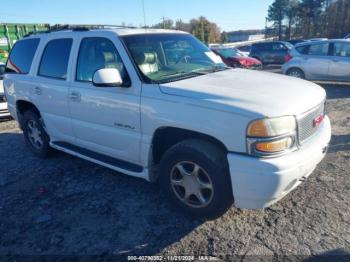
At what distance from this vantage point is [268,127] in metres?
2.70

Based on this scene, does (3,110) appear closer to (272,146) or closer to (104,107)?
(104,107)

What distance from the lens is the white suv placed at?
9.10 ft

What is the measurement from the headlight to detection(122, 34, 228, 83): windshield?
117 centimetres

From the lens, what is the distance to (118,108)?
3646 mm

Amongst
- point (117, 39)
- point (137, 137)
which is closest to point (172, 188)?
point (137, 137)

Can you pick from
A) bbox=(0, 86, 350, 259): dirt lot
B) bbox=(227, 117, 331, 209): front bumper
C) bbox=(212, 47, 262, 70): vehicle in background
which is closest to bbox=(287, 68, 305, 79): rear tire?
bbox=(212, 47, 262, 70): vehicle in background

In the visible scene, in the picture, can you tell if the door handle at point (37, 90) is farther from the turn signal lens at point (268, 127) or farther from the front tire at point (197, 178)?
the turn signal lens at point (268, 127)

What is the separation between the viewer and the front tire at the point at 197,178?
3029mm

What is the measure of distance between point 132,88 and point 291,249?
2219mm

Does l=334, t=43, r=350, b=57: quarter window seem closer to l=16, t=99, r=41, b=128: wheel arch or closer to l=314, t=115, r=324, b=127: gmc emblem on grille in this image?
l=314, t=115, r=324, b=127: gmc emblem on grille

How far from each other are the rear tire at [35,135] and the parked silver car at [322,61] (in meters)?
9.01

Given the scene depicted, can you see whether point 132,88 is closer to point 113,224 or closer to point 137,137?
point 137,137

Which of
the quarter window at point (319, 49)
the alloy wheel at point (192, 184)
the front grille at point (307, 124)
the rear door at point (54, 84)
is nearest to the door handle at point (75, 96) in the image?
the rear door at point (54, 84)

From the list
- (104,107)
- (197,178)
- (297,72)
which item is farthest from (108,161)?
(297,72)
